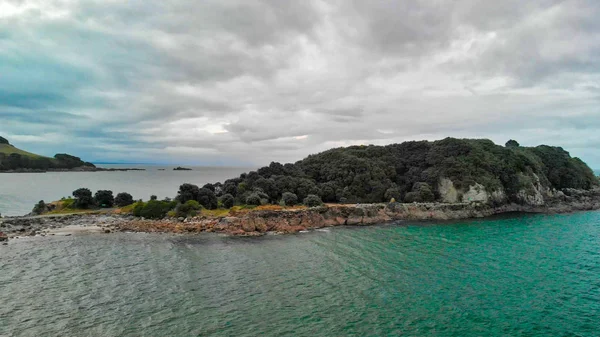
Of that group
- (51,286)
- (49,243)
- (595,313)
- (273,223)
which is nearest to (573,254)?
(595,313)

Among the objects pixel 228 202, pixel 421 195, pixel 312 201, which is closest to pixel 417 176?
pixel 421 195

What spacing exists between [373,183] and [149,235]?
137 ft

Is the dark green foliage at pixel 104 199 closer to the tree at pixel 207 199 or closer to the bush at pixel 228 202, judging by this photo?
the tree at pixel 207 199

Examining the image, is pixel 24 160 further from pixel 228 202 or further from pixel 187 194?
pixel 228 202

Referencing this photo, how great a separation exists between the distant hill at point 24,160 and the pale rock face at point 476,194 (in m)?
208

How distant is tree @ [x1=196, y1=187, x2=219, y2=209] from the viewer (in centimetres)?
5300

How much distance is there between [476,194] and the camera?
198 ft

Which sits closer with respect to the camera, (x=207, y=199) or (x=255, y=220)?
(x=255, y=220)

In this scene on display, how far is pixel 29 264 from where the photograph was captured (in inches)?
1092

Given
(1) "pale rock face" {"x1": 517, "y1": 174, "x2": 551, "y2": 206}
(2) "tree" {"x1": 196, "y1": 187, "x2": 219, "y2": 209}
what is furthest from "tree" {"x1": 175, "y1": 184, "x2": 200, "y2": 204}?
(1) "pale rock face" {"x1": 517, "y1": 174, "x2": 551, "y2": 206}

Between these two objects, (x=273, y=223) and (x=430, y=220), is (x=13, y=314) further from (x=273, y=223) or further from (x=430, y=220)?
(x=430, y=220)

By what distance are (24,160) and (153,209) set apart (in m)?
174

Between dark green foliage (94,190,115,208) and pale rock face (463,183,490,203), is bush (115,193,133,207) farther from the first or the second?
pale rock face (463,183,490,203)

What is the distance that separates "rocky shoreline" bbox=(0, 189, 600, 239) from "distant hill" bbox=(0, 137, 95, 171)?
160873 mm
